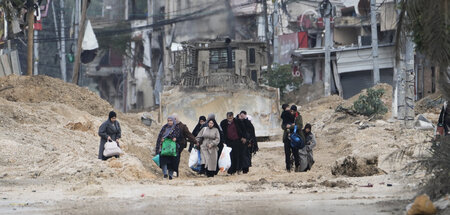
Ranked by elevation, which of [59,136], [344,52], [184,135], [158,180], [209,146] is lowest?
[158,180]

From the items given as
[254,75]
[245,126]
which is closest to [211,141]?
[245,126]

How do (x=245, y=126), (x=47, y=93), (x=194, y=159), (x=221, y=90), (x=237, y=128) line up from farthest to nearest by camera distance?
(x=47, y=93), (x=221, y=90), (x=245, y=126), (x=237, y=128), (x=194, y=159)

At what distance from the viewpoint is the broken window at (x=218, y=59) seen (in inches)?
1296

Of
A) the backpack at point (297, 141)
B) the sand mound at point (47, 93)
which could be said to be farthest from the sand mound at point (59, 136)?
the backpack at point (297, 141)

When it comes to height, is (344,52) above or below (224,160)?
above

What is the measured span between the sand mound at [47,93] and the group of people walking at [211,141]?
13.4m

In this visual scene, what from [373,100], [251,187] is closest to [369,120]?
[373,100]

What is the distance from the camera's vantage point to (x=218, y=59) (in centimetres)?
3312

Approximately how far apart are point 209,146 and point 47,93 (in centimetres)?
1511

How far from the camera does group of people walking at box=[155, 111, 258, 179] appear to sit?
17172mm

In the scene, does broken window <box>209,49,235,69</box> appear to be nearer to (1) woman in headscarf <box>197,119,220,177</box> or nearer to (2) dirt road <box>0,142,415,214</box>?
(1) woman in headscarf <box>197,119,220,177</box>

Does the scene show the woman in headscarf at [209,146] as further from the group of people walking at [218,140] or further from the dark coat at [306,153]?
the dark coat at [306,153]

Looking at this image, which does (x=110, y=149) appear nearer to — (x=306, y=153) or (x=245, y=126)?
(x=245, y=126)

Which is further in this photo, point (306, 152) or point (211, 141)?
point (306, 152)
